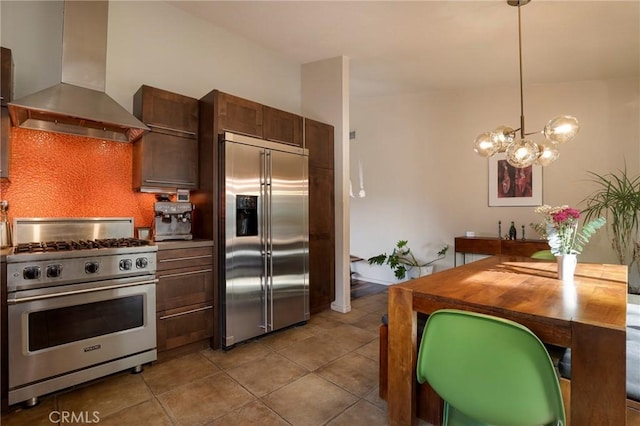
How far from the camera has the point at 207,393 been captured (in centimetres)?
206

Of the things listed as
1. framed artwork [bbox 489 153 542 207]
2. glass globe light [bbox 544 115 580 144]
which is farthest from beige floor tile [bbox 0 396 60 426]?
framed artwork [bbox 489 153 542 207]

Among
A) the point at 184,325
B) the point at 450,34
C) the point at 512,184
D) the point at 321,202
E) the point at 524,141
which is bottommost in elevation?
the point at 184,325

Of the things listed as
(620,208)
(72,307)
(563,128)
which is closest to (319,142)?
(563,128)

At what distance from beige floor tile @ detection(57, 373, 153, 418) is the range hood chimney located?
6.23ft

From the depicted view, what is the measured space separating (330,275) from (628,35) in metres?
3.89

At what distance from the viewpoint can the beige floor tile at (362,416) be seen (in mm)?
1785

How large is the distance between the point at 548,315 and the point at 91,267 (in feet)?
8.72

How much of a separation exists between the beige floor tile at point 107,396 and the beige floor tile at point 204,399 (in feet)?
0.61

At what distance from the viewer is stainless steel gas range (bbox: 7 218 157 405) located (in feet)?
6.11

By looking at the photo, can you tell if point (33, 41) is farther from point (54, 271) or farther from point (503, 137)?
point (503, 137)

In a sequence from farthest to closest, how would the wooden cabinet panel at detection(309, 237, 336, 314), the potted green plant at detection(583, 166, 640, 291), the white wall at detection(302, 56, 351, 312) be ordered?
1. the white wall at detection(302, 56, 351, 312)
2. the wooden cabinet panel at detection(309, 237, 336, 314)
3. the potted green plant at detection(583, 166, 640, 291)

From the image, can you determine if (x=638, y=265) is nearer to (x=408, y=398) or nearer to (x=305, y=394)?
(x=408, y=398)

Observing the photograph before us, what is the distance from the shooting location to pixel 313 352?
2.69 meters

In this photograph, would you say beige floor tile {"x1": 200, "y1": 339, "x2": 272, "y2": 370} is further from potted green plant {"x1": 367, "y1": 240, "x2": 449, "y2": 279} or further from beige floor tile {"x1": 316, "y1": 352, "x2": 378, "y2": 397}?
potted green plant {"x1": 367, "y1": 240, "x2": 449, "y2": 279}
